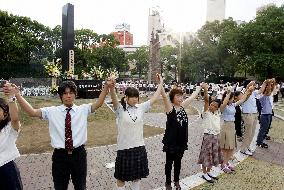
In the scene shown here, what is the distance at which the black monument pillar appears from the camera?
99.3 ft

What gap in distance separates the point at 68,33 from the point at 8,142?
1069 inches

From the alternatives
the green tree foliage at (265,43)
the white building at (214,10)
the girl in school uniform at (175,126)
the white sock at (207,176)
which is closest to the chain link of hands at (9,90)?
the girl in school uniform at (175,126)

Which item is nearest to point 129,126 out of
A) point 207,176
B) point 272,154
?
point 207,176

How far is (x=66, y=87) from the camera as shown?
4574 mm

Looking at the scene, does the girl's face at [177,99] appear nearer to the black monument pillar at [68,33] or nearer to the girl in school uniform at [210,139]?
the girl in school uniform at [210,139]

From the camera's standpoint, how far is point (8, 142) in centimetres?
436

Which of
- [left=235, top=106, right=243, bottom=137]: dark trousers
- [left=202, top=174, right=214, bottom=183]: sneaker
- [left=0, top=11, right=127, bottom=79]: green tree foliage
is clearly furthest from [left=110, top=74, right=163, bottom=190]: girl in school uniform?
[left=0, top=11, right=127, bottom=79]: green tree foliage

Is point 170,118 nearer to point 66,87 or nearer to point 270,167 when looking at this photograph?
point 66,87

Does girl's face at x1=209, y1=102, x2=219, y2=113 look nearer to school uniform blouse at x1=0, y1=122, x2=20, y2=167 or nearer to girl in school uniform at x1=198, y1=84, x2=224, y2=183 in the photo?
girl in school uniform at x1=198, y1=84, x2=224, y2=183

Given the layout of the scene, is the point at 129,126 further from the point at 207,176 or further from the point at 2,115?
the point at 207,176

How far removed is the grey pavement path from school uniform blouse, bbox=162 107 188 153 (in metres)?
1.10

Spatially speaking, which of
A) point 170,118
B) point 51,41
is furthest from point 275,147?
point 51,41

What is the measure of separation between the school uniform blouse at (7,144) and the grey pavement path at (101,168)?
2.75m

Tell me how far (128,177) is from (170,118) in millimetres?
1460
